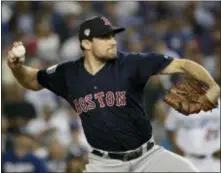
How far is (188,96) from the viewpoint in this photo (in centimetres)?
505

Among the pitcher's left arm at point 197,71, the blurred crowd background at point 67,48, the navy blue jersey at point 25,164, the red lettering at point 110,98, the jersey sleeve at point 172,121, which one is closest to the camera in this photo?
the pitcher's left arm at point 197,71

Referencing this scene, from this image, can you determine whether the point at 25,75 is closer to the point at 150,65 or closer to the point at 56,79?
the point at 56,79

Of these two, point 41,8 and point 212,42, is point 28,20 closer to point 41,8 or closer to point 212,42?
point 41,8

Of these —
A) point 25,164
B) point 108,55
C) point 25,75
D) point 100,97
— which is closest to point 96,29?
point 108,55

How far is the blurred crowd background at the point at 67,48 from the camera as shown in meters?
7.77

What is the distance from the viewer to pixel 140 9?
10.8m

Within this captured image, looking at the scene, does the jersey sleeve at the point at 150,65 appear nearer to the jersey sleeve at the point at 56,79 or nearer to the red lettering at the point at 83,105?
the red lettering at the point at 83,105

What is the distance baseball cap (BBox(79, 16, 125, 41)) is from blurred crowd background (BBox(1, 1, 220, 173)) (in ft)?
7.51

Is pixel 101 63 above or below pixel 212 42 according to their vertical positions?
above

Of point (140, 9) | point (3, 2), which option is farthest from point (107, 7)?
point (3, 2)

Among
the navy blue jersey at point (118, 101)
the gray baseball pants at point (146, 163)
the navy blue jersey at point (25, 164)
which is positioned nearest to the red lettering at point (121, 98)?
the navy blue jersey at point (118, 101)

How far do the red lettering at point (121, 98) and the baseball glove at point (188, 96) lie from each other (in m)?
0.31

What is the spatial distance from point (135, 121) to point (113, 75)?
1.16ft

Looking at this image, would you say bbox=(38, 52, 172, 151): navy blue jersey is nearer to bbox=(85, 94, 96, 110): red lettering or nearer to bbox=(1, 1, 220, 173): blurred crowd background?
bbox=(85, 94, 96, 110): red lettering
